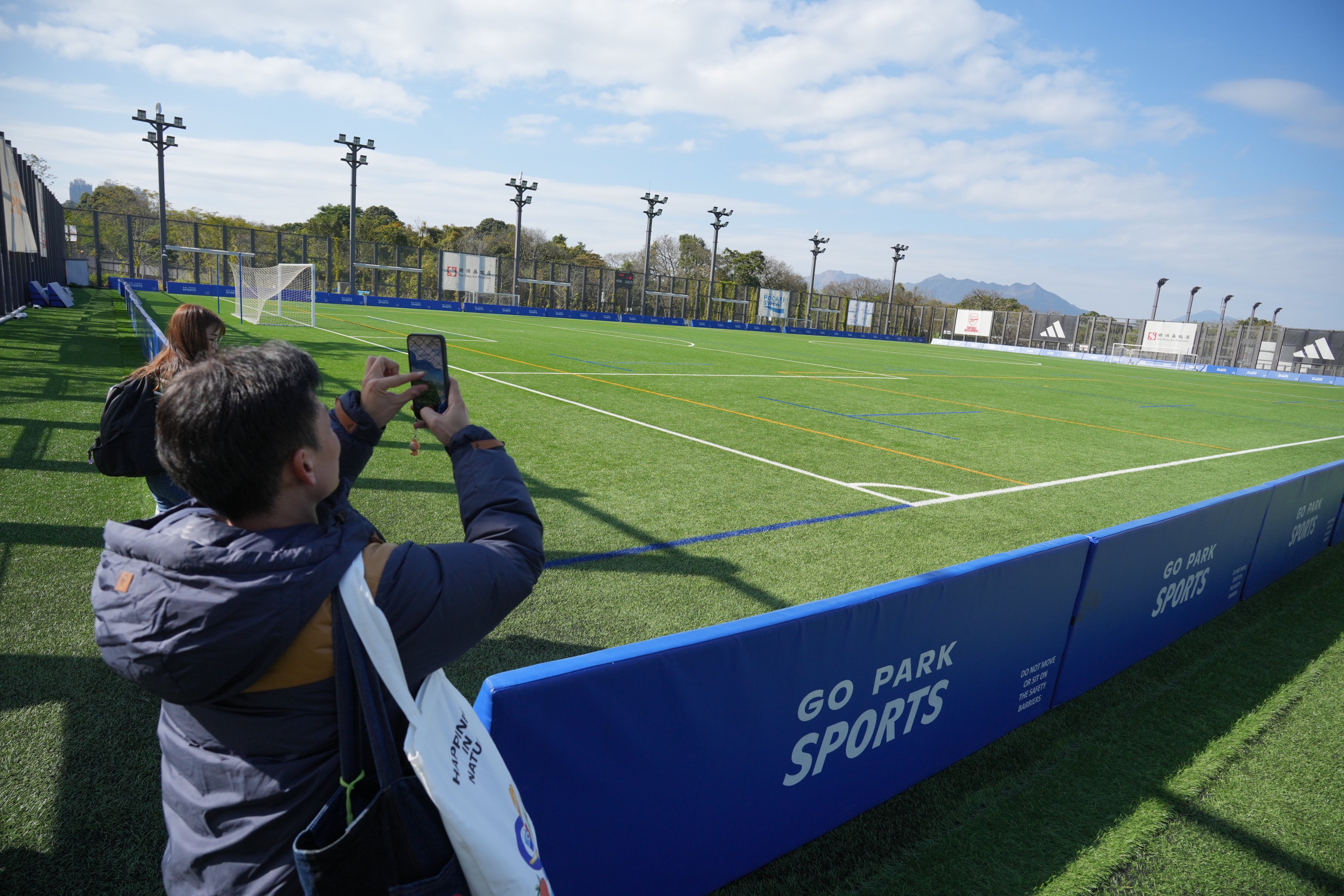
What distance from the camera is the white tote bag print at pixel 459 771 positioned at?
4.09 ft

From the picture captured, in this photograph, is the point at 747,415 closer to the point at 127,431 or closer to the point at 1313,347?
the point at 127,431

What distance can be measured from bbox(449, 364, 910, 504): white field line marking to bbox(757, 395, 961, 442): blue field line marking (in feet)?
13.2

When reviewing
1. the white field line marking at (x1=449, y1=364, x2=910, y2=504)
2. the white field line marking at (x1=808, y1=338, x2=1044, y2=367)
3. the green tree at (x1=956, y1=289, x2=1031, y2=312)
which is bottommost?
the white field line marking at (x1=449, y1=364, x2=910, y2=504)

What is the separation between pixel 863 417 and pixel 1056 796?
34.4 ft

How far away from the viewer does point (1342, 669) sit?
16.6 feet

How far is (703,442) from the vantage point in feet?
33.3

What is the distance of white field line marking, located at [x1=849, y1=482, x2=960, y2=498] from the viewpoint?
8.42m

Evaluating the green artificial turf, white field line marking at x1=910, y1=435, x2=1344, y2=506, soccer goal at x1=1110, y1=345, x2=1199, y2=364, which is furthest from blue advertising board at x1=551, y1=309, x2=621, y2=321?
white field line marking at x1=910, y1=435, x2=1344, y2=506

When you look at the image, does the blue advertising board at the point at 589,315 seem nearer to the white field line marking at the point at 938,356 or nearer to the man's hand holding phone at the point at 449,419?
the white field line marking at the point at 938,356

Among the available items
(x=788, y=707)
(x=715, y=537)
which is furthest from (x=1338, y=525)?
(x=788, y=707)

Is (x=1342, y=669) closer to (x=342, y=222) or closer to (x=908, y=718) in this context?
(x=908, y=718)

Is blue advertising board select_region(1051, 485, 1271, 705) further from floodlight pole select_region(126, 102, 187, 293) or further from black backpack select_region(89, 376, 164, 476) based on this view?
floodlight pole select_region(126, 102, 187, 293)

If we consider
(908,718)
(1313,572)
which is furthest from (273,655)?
(1313,572)

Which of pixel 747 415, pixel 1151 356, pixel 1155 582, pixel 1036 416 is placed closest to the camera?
pixel 1155 582
